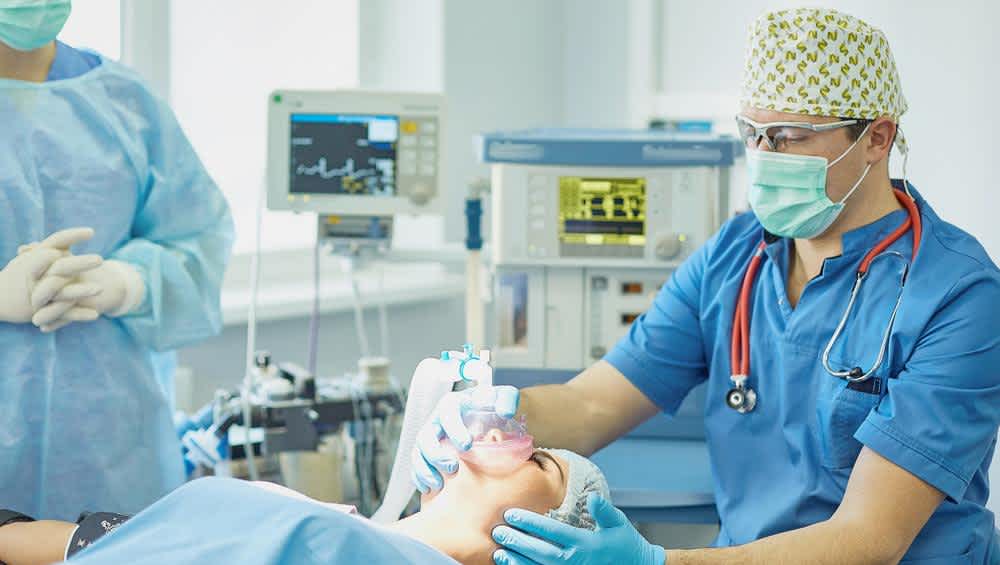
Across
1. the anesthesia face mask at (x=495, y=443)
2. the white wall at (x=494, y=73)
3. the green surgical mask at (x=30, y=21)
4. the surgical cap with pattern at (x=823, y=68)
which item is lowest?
the anesthesia face mask at (x=495, y=443)

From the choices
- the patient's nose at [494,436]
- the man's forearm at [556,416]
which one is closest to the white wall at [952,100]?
the man's forearm at [556,416]

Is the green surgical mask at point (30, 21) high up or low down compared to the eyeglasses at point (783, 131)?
up

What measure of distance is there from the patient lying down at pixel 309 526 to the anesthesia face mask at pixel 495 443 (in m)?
0.01

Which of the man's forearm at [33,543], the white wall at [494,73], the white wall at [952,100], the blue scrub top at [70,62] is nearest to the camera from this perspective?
the man's forearm at [33,543]

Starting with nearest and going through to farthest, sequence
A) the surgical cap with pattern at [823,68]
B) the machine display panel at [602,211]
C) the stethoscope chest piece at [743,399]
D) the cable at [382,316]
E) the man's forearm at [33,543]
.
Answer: the man's forearm at [33,543] < the surgical cap with pattern at [823,68] < the stethoscope chest piece at [743,399] < the machine display panel at [602,211] < the cable at [382,316]

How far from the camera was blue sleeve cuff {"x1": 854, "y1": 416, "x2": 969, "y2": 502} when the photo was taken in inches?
65.8

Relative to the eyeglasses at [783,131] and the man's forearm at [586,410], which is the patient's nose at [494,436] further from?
the eyeglasses at [783,131]

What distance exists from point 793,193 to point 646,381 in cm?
43

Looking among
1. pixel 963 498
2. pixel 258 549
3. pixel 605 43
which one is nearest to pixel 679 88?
pixel 605 43

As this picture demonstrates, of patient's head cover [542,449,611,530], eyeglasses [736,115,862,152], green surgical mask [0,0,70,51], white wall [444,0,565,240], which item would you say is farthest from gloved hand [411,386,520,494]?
white wall [444,0,565,240]

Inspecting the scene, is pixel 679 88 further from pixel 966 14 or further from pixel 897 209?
pixel 897 209

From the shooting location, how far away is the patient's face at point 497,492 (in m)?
1.55

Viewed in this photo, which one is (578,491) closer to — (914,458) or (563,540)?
(563,540)

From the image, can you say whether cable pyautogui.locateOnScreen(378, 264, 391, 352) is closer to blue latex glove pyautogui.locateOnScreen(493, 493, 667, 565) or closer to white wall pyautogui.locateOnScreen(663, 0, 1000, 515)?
white wall pyautogui.locateOnScreen(663, 0, 1000, 515)
